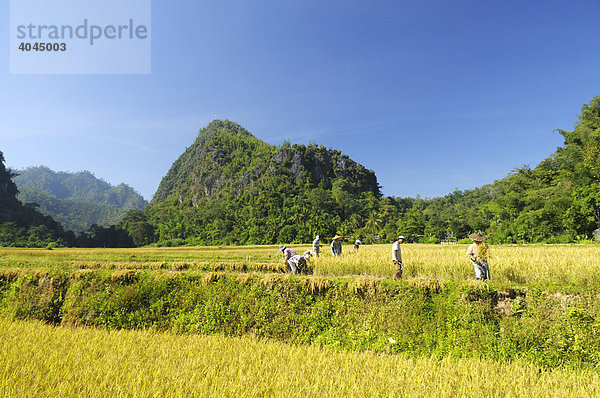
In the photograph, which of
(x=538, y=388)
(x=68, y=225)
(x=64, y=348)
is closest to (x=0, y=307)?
(x=64, y=348)

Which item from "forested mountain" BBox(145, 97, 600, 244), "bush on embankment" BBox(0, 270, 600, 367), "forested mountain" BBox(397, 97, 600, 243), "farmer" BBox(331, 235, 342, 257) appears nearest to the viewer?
"bush on embankment" BBox(0, 270, 600, 367)

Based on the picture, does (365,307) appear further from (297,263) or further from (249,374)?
(297,263)

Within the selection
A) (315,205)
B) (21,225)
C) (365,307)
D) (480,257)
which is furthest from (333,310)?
(21,225)

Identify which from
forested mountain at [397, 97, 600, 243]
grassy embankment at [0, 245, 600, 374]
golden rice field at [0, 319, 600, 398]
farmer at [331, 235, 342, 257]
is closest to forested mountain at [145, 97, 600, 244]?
forested mountain at [397, 97, 600, 243]

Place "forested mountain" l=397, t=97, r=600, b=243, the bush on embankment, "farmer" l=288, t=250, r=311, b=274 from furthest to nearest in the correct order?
"forested mountain" l=397, t=97, r=600, b=243 < "farmer" l=288, t=250, r=311, b=274 < the bush on embankment

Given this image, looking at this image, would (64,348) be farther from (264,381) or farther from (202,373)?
(264,381)

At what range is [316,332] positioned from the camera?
6.31 m

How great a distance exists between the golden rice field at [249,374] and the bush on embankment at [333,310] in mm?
470

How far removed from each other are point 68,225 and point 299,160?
12968cm

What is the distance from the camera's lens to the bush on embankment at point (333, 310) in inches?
191

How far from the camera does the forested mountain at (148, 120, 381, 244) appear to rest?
246 feet

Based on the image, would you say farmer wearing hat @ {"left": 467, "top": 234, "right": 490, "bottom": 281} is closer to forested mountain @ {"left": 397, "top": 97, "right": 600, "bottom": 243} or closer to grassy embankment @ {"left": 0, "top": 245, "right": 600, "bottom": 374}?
grassy embankment @ {"left": 0, "top": 245, "right": 600, "bottom": 374}

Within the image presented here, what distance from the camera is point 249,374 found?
169 inches

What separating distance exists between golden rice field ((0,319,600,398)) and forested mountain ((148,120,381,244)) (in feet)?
191
